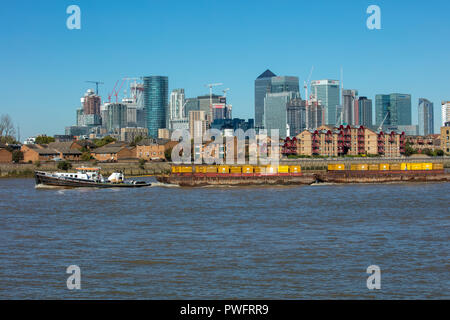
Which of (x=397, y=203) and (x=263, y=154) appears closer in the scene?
(x=397, y=203)

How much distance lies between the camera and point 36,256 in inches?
1020

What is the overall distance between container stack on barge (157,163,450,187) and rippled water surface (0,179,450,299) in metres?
21.9

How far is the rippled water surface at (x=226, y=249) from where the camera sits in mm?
20266

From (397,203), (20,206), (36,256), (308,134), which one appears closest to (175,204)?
(20,206)

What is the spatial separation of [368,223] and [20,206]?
2866cm

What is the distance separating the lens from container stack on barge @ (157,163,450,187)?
7219 cm

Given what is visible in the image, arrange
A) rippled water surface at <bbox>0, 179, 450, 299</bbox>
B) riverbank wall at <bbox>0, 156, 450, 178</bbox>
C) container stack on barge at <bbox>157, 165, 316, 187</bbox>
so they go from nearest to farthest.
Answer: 1. rippled water surface at <bbox>0, 179, 450, 299</bbox>
2. container stack on barge at <bbox>157, 165, 316, 187</bbox>
3. riverbank wall at <bbox>0, 156, 450, 178</bbox>

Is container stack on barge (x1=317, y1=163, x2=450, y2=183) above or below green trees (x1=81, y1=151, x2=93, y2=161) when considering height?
below

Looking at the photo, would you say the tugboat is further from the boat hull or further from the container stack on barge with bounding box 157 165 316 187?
the container stack on barge with bounding box 157 165 316 187

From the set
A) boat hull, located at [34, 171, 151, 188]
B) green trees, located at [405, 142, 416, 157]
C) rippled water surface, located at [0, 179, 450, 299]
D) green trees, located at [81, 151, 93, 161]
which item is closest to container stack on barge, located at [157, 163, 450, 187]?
boat hull, located at [34, 171, 151, 188]

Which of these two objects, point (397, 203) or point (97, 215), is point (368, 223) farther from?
point (97, 215)

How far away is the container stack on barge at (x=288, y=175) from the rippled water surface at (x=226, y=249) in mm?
21950

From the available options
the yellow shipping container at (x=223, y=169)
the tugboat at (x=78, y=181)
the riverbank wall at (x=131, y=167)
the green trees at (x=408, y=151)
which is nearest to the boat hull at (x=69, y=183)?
the tugboat at (x=78, y=181)
